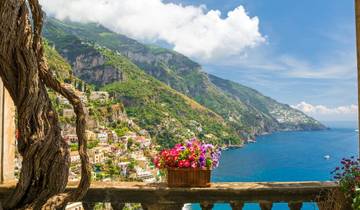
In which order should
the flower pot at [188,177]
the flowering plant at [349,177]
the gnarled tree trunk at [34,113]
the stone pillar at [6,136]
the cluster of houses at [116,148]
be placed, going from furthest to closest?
the cluster of houses at [116,148]
the stone pillar at [6,136]
the flower pot at [188,177]
the flowering plant at [349,177]
the gnarled tree trunk at [34,113]

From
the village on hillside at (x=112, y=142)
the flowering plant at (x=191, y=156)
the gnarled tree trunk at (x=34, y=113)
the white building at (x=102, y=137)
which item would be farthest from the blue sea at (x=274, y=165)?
the gnarled tree trunk at (x=34, y=113)

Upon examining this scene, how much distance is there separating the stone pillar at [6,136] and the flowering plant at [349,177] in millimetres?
2988

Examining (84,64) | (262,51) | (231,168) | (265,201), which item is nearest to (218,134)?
(231,168)

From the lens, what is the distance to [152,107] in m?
105

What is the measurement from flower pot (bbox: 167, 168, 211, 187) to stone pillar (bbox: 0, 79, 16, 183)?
151cm

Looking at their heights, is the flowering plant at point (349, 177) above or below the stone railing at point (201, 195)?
above

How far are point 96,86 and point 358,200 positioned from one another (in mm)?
114389

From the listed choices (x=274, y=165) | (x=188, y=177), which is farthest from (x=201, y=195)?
(x=274, y=165)

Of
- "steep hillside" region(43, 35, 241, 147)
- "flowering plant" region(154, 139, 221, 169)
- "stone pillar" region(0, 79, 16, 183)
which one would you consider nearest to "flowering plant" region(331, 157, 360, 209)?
"flowering plant" region(154, 139, 221, 169)

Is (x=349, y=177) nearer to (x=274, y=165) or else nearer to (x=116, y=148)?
(x=116, y=148)

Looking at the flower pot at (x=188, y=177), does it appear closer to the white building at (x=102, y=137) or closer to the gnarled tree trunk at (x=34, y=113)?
the gnarled tree trunk at (x=34, y=113)

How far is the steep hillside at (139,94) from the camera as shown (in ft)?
335

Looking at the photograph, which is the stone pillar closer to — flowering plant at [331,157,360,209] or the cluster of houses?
flowering plant at [331,157,360,209]

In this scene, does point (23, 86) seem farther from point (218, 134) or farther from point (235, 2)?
point (235, 2)
